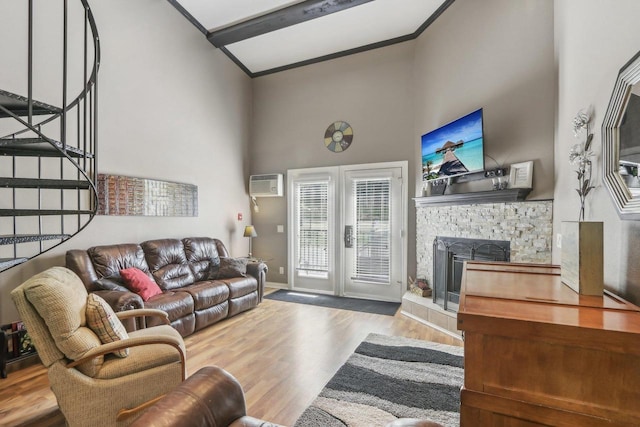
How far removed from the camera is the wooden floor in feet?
6.73

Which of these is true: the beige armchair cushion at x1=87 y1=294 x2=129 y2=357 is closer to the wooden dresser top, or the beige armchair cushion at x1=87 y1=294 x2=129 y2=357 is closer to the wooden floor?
the wooden floor

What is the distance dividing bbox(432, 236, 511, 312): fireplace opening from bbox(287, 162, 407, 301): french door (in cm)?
79

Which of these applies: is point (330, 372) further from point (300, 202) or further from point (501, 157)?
point (300, 202)

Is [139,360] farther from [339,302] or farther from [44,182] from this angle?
[339,302]

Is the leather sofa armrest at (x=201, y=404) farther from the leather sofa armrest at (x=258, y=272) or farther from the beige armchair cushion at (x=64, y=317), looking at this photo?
the leather sofa armrest at (x=258, y=272)

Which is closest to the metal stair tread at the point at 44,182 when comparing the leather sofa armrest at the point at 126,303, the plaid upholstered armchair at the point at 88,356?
the plaid upholstered armchair at the point at 88,356

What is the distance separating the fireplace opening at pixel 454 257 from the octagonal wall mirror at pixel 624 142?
181 cm

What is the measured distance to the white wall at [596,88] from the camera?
1.30 meters

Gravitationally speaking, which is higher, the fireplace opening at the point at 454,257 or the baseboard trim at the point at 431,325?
the fireplace opening at the point at 454,257

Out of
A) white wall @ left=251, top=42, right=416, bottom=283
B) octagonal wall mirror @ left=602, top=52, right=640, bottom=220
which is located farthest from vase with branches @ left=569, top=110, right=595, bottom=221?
white wall @ left=251, top=42, right=416, bottom=283

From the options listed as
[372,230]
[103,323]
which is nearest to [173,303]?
[103,323]

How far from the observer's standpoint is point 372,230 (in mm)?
4840

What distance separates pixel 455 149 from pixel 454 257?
1.31 metres

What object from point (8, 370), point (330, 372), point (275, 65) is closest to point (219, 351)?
point (330, 372)
